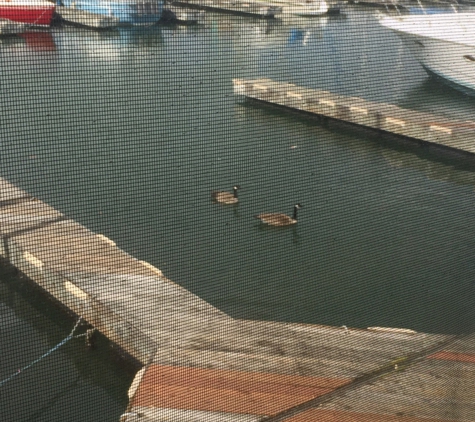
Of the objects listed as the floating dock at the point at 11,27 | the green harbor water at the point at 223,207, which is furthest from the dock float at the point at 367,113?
the floating dock at the point at 11,27

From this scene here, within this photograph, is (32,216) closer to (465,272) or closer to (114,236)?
(114,236)

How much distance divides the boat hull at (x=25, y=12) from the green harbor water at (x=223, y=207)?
0.51m

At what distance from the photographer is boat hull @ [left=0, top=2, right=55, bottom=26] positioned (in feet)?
18.8

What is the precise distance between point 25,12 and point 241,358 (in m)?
5.17

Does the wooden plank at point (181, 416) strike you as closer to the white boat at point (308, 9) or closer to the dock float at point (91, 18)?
the dock float at point (91, 18)

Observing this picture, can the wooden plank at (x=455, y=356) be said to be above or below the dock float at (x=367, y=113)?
above

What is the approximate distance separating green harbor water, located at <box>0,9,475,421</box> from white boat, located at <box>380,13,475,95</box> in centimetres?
18

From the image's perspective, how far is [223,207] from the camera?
15.8 ft

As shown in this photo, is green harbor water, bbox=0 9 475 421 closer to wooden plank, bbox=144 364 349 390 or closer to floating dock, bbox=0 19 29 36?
floating dock, bbox=0 19 29 36

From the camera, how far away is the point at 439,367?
2133 mm

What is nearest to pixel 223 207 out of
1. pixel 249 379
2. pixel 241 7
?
pixel 241 7

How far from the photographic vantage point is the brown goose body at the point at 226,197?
4824 mm

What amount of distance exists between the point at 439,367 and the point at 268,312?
156cm

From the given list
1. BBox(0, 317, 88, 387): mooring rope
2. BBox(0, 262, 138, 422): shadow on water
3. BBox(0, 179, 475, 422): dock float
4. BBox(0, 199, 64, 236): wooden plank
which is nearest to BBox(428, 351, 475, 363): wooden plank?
BBox(0, 179, 475, 422): dock float
